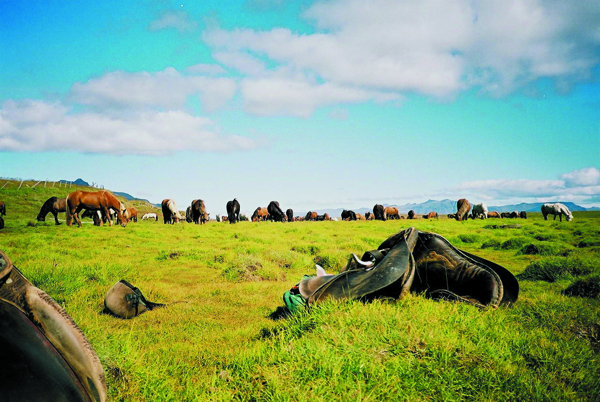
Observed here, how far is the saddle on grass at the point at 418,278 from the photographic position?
362 centimetres

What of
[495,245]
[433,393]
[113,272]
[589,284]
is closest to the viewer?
[433,393]

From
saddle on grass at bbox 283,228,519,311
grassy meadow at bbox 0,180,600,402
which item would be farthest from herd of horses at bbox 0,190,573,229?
saddle on grass at bbox 283,228,519,311

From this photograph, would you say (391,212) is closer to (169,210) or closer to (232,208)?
(232,208)

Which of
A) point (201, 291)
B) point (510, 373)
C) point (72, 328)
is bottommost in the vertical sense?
point (201, 291)

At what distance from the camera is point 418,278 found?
4.17m

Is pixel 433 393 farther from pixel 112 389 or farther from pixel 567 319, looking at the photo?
pixel 567 319

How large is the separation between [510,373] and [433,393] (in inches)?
25.1

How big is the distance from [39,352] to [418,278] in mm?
3986

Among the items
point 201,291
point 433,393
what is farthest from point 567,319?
point 201,291

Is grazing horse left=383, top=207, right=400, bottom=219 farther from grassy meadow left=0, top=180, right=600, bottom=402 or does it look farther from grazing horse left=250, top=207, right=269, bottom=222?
grassy meadow left=0, top=180, right=600, bottom=402

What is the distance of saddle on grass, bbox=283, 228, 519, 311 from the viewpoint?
362 cm

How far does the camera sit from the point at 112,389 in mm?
2285

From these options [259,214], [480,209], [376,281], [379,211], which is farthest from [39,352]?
[480,209]

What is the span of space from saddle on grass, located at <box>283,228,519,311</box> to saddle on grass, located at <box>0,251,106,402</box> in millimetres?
2366
